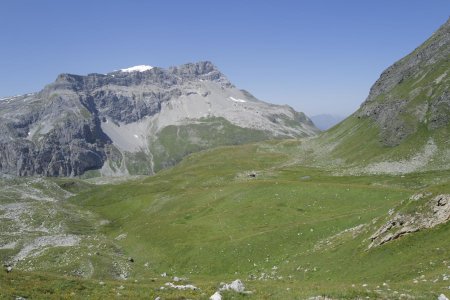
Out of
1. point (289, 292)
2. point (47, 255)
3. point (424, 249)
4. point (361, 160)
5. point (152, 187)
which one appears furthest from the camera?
point (152, 187)

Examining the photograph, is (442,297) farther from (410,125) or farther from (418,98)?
(418,98)

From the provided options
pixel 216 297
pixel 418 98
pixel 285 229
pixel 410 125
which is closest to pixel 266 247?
pixel 285 229

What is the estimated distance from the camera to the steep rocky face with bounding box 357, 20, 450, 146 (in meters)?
141

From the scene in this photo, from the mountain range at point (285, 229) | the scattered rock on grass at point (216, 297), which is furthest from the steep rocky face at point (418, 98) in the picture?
the scattered rock on grass at point (216, 297)

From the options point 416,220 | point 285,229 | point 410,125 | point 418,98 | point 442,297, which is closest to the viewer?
point 442,297

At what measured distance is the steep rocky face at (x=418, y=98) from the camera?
14062 cm

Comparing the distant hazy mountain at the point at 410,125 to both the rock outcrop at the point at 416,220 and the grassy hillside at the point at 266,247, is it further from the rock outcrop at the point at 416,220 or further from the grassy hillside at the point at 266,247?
the rock outcrop at the point at 416,220

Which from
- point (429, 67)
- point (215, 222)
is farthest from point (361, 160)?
point (215, 222)

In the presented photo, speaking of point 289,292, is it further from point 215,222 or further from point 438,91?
point 438,91

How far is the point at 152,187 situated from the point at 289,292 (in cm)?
14226

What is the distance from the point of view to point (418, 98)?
514 feet

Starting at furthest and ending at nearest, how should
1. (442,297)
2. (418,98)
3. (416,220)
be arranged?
(418,98), (416,220), (442,297)

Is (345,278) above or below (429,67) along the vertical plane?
below

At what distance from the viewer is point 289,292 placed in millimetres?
28984
